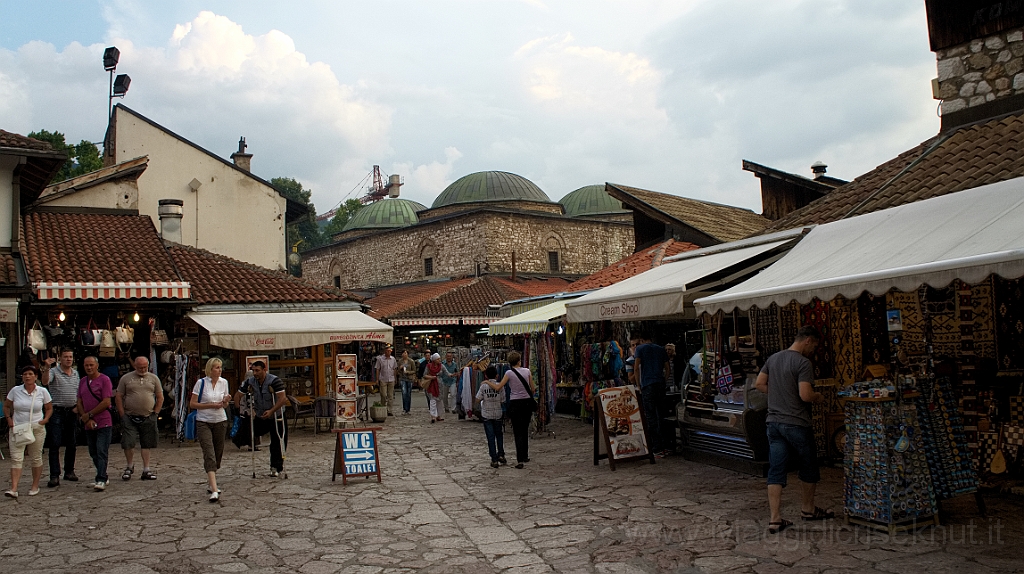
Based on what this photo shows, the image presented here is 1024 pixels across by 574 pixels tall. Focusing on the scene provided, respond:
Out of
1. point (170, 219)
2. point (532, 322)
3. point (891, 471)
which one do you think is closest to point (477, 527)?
point (891, 471)

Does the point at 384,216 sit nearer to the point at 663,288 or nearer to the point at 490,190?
the point at 490,190

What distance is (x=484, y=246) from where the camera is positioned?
125ft

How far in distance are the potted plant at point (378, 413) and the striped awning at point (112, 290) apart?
470cm

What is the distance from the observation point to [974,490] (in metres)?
6.38

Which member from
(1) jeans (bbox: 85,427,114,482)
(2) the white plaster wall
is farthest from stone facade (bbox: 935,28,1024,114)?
(2) the white plaster wall

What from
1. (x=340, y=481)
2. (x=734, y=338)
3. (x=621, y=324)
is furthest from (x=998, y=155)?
(x=340, y=481)

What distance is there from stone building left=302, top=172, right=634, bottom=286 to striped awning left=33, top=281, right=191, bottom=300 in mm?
21605

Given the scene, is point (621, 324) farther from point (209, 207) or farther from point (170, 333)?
point (209, 207)

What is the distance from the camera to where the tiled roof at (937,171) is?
823cm

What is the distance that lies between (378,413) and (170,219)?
23.1 ft

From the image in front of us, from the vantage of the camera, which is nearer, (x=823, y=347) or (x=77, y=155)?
(x=823, y=347)

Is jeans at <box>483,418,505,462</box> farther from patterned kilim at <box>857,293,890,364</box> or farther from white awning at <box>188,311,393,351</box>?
white awning at <box>188,311,393,351</box>

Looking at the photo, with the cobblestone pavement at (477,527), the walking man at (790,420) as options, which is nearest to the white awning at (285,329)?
the cobblestone pavement at (477,527)

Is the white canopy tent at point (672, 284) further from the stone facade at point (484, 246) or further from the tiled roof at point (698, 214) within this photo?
the stone facade at point (484, 246)
